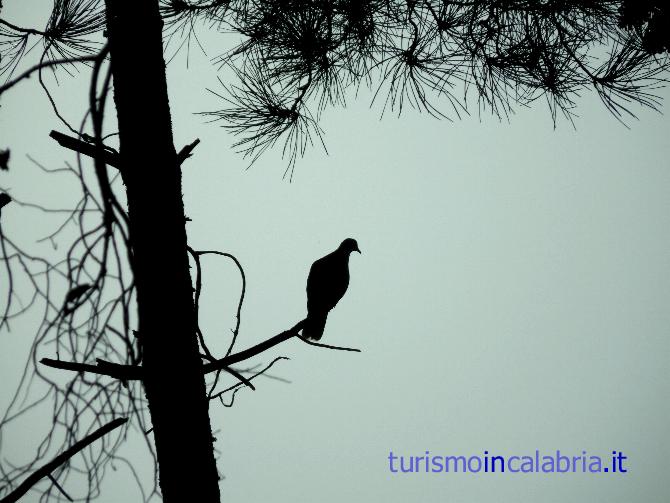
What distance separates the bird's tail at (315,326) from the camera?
6.83 feet

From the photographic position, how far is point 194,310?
1170mm

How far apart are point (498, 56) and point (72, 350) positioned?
168 cm

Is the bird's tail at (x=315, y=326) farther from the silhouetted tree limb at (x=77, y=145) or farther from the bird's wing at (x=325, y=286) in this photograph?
the silhouetted tree limb at (x=77, y=145)

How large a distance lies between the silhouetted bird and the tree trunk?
95cm

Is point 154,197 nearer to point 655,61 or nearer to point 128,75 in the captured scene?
point 128,75

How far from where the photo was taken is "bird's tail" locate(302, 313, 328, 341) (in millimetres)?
2082

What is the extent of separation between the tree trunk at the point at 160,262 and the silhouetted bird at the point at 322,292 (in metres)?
0.95

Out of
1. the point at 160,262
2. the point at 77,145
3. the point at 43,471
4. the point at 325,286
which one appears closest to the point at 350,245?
the point at 325,286

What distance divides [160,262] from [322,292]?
1.02m

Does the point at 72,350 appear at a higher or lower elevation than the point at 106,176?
lower

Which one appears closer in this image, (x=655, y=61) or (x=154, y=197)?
(x=154, y=197)

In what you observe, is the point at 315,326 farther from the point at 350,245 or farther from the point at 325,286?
the point at 350,245

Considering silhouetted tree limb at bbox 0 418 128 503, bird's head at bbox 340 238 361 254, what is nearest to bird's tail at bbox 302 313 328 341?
bird's head at bbox 340 238 361 254

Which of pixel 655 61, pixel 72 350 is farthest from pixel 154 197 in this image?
pixel 655 61
